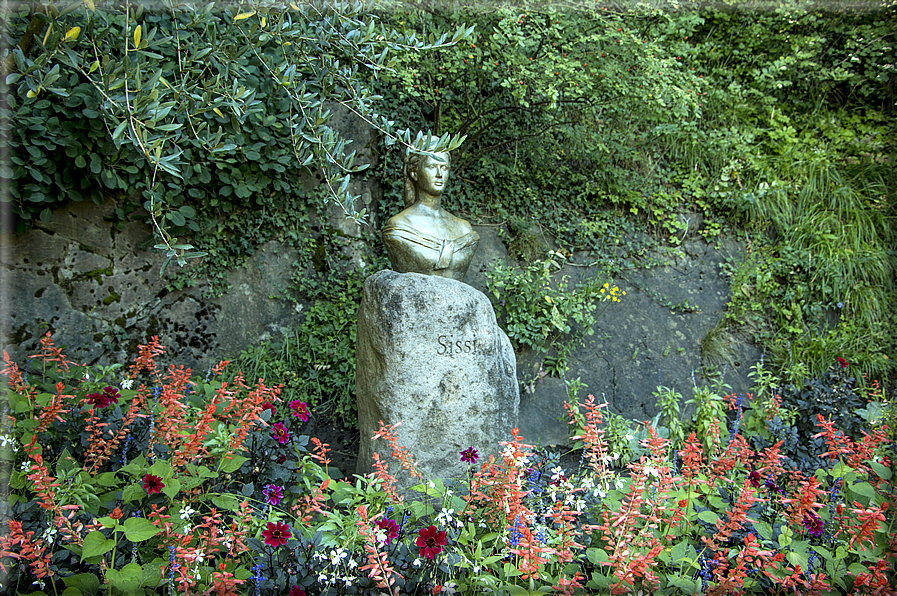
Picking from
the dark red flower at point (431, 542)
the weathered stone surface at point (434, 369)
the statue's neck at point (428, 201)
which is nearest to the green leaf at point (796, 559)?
the dark red flower at point (431, 542)

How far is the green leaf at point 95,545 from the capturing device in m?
1.74

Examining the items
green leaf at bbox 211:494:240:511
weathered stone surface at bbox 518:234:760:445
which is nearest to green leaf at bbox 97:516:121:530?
green leaf at bbox 211:494:240:511

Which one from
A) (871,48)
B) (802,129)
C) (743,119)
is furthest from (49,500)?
(871,48)

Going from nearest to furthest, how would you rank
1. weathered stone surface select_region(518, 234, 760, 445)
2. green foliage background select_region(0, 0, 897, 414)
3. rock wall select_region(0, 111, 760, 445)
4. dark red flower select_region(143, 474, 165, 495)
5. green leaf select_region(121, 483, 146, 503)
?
dark red flower select_region(143, 474, 165, 495), green leaf select_region(121, 483, 146, 503), green foliage background select_region(0, 0, 897, 414), rock wall select_region(0, 111, 760, 445), weathered stone surface select_region(518, 234, 760, 445)

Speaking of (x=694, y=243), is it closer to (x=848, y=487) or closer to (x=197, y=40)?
(x=848, y=487)

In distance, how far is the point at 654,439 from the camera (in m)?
1.96

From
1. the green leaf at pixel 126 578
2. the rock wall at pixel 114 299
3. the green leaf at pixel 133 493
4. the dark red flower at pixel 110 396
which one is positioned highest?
the green leaf at pixel 126 578

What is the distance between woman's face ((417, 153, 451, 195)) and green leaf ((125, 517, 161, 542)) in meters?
2.50

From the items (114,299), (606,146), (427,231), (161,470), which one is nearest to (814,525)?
(427,231)

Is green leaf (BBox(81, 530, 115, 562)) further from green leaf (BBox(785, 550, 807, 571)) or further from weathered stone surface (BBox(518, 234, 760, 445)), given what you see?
weathered stone surface (BBox(518, 234, 760, 445))

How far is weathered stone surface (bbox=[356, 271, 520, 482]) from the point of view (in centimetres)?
314

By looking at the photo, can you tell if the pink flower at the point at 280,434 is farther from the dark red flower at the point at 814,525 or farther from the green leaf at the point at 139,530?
the dark red flower at the point at 814,525

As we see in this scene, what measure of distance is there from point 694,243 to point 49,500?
5.66m

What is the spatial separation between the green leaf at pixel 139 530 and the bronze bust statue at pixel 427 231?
6.91 ft
